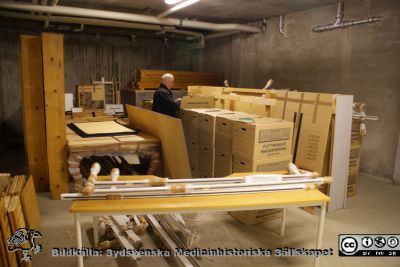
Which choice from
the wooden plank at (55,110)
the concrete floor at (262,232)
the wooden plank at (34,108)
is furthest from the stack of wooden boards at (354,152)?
the wooden plank at (34,108)

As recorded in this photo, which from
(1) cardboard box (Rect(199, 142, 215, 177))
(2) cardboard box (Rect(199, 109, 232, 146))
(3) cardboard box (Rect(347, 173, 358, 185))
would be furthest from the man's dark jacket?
(3) cardboard box (Rect(347, 173, 358, 185))

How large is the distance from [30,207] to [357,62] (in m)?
5.23

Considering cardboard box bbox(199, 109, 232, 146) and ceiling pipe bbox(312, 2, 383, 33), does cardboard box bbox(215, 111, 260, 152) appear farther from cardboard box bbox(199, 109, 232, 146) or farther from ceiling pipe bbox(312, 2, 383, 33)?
ceiling pipe bbox(312, 2, 383, 33)

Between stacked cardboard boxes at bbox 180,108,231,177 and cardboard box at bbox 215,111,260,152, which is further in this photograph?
stacked cardboard boxes at bbox 180,108,231,177

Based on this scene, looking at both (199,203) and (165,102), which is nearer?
(199,203)

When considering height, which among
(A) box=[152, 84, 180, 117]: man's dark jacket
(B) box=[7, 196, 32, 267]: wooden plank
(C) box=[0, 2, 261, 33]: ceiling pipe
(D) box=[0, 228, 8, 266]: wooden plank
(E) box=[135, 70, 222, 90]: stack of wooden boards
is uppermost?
(C) box=[0, 2, 261, 33]: ceiling pipe

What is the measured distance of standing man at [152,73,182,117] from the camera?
484 cm

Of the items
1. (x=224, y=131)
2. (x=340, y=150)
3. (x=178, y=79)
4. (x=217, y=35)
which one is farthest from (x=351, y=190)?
(x=217, y=35)

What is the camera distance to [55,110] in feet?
13.0

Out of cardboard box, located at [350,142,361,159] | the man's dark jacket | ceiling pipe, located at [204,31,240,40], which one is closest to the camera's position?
cardboard box, located at [350,142,361,159]

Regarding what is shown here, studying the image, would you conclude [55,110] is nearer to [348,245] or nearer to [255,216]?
[255,216]

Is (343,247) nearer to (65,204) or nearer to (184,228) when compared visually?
(184,228)

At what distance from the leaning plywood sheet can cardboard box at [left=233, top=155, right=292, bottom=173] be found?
0.58 meters

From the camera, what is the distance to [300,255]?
2869mm
